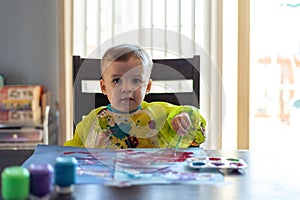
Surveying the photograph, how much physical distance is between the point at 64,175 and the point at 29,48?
203cm

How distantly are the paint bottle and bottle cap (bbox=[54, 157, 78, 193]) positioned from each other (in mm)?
27

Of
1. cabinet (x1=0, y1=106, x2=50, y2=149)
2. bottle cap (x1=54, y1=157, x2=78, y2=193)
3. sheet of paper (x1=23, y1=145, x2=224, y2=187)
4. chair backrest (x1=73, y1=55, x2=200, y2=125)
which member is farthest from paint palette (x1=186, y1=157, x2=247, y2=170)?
cabinet (x1=0, y1=106, x2=50, y2=149)

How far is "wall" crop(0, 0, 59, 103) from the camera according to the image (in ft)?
9.10

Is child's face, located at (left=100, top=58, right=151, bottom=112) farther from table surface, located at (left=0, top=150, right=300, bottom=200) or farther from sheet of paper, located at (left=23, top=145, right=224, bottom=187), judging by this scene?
table surface, located at (left=0, top=150, right=300, bottom=200)

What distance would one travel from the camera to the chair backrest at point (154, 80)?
1646mm

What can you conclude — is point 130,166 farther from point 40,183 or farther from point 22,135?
point 22,135

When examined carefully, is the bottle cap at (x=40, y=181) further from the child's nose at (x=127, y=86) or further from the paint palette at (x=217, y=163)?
the child's nose at (x=127, y=86)

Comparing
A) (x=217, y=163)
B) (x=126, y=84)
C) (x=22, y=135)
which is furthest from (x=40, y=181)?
(x=22, y=135)

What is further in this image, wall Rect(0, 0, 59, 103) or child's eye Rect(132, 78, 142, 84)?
wall Rect(0, 0, 59, 103)

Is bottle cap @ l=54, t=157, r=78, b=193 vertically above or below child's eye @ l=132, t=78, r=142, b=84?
below

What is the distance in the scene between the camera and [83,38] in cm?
276
